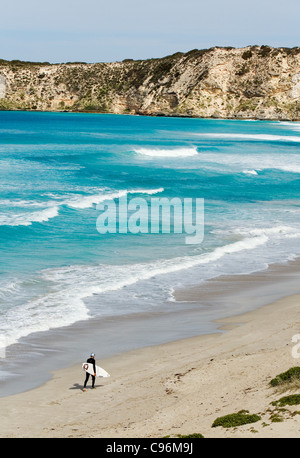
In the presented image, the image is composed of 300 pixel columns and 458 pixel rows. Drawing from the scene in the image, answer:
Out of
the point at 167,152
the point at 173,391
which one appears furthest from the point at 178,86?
the point at 173,391

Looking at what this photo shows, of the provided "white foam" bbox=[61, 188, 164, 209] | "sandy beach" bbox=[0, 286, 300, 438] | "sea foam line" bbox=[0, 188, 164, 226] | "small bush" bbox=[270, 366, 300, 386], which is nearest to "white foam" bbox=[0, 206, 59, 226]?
"sea foam line" bbox=[0, 188, 164, 226]

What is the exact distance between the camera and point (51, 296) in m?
16.7

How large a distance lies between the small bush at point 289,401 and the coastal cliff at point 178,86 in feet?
472

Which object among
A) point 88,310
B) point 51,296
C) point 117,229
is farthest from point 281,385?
point 117,229

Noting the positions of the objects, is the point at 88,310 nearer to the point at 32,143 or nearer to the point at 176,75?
the point at 32,143

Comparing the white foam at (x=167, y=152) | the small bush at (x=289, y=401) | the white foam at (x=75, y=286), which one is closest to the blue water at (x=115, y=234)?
the white foam at (x=75, y=286)

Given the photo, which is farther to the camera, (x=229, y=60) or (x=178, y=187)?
(x=229, y=60)

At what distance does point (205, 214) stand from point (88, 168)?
18730 millimetres

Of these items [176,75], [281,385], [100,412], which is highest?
[176,75]

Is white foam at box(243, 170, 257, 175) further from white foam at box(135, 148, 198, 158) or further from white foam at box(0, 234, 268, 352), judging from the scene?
white foam at box(0, 234, 268, 352)

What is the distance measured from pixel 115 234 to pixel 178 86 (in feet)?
435

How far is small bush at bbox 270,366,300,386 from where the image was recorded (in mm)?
9680

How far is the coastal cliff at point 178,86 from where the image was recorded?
484ft

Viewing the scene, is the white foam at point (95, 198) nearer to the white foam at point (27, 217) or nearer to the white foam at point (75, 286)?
the white foam at point (27, 217)
